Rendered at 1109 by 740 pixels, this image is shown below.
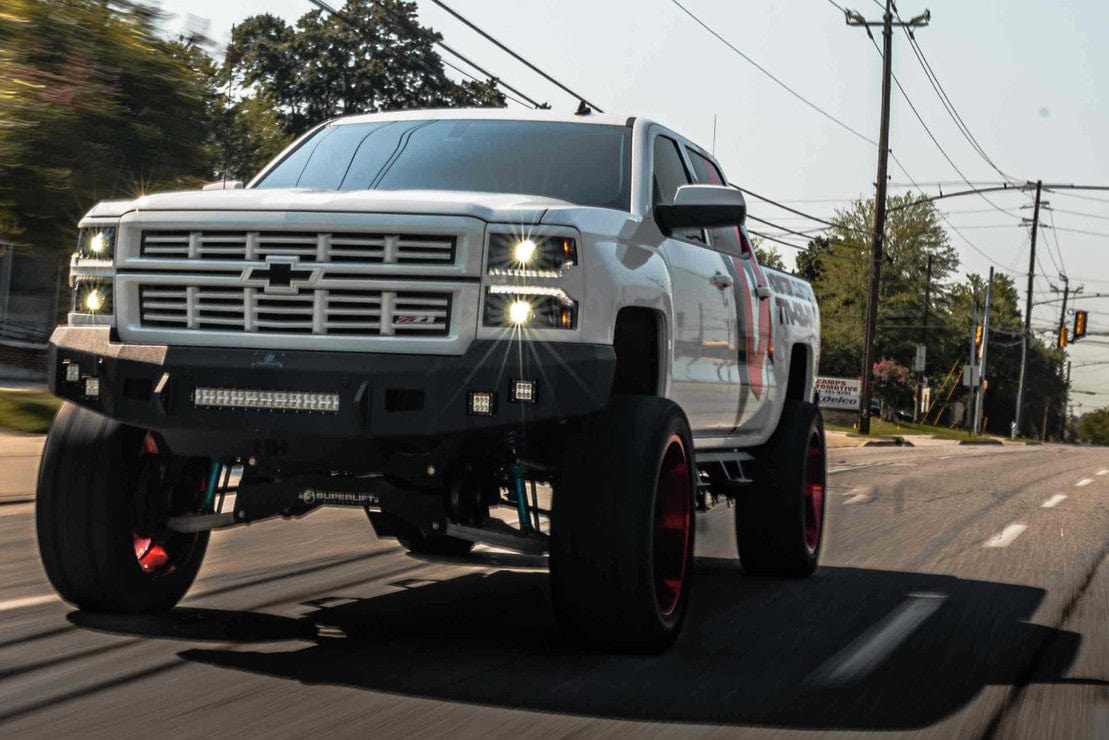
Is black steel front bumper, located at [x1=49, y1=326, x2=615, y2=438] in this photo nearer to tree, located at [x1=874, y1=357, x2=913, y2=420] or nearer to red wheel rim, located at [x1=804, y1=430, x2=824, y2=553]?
red wheel rim, located at [x1=804, y1=430, x2=824, y2=553]

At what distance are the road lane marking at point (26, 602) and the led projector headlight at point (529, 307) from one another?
7.91 feet

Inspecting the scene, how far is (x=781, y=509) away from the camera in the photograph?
8453mm

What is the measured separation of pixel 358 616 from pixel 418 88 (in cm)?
4689

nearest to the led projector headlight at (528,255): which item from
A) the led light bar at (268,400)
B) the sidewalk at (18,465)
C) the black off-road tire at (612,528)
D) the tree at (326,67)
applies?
the black off-road tire at (612,528)

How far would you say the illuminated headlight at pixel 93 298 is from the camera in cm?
580

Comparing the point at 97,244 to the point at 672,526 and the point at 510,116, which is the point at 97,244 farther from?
the point at 672,526

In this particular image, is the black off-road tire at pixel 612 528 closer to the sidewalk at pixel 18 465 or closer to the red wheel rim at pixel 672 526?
the red wheel rim at pixel 672 526

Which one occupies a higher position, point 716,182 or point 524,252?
point 716,182

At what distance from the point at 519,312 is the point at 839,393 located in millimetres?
36029

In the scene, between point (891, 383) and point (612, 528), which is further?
point (891, 383)

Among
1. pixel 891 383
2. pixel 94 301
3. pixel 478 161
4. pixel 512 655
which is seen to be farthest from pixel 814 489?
pixel 891 383

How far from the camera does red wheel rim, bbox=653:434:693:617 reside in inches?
233

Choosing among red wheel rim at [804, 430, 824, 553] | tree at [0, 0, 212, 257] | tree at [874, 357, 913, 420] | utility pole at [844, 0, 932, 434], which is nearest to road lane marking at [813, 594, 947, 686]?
red wheel rim at [804, 430, 824, 553]

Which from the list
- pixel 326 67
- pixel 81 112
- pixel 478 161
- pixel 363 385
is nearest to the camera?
pixel 363 385
